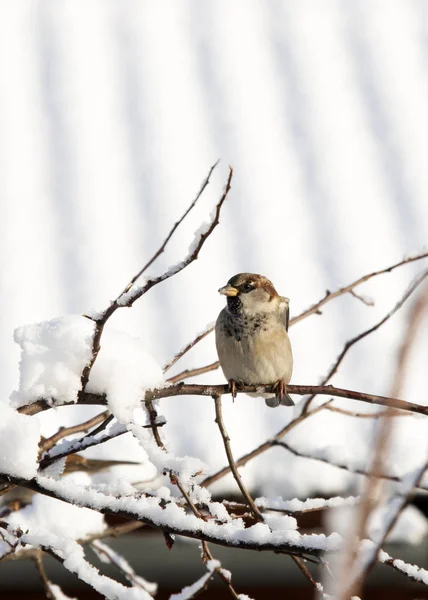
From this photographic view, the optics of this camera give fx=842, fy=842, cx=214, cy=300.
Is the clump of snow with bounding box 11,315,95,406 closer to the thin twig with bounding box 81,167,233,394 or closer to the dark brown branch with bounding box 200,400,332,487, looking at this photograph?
the thin twig with bounding box 81,167,233,394

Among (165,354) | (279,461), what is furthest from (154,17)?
(279,461)

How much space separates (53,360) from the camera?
1.57 meters

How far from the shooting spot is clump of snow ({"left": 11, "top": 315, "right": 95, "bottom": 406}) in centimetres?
153

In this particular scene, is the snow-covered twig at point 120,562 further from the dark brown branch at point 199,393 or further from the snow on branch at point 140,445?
the dark brown branch at point 199,393

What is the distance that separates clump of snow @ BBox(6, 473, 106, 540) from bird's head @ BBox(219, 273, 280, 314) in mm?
848

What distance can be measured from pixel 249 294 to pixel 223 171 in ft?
5.40

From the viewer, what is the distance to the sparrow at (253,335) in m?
2.72

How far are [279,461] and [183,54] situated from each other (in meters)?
3.23

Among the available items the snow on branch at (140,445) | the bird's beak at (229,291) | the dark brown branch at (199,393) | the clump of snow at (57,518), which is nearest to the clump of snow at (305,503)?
the snow on branch at (140,445)

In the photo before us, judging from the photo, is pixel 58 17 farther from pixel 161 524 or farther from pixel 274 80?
pixel 161 524

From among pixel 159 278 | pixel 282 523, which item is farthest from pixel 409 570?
pixel 159 278

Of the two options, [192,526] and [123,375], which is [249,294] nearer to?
[123,375]

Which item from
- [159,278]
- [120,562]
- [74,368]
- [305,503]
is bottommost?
[120,562]

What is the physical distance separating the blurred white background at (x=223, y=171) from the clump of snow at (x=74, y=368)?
1.07 m
